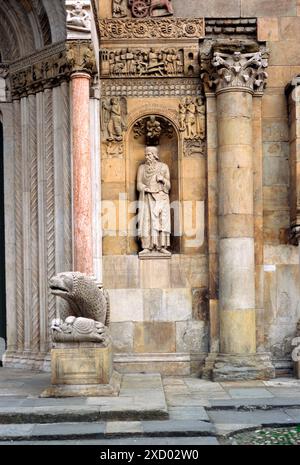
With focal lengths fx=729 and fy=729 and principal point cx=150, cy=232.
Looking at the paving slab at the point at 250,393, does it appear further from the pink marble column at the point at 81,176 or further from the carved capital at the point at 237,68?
the carved capital at the point at 237,68

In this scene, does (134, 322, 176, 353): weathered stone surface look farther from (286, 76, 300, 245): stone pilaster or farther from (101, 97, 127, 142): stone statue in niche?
(101, 97, 127, 142): stone statue in niche

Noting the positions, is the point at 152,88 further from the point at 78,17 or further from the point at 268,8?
the point at 268,8

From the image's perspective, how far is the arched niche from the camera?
12.7 metres

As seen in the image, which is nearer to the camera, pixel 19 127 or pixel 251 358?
pixel 251 358

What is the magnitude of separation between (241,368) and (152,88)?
503 cm

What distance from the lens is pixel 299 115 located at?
12.2 meters

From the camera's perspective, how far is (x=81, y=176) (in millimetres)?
11102

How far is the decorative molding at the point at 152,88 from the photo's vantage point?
41.7ft

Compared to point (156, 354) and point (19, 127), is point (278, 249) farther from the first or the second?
point (19, 127)

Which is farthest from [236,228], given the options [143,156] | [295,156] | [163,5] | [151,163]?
[163,5]

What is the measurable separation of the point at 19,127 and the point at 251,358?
579cm

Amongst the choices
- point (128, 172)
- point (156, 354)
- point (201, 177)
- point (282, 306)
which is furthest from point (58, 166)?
point (282, 306)

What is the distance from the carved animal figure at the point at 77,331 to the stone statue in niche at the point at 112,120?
3.67 meters

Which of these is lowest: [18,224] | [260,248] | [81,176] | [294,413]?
[294,413]
